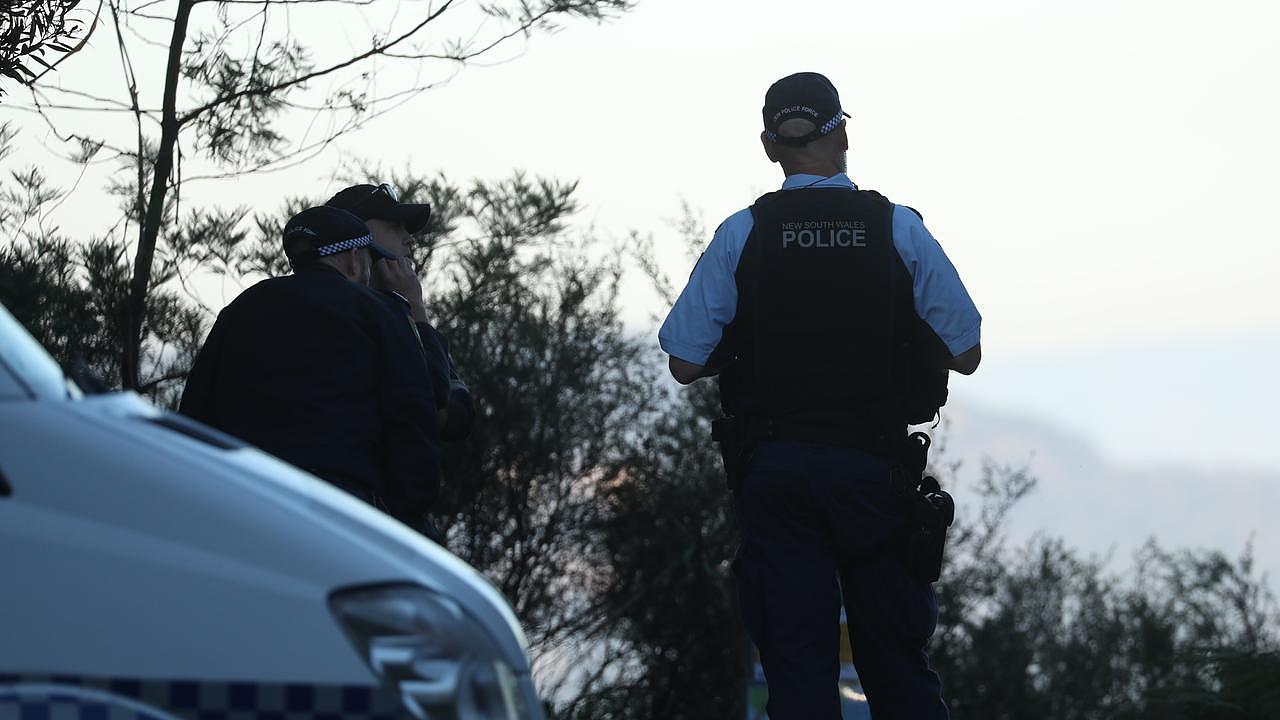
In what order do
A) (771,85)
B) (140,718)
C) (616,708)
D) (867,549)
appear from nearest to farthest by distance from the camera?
(140,718) < (867,549) < (771,85) < (616,708)

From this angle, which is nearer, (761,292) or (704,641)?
(761,292)

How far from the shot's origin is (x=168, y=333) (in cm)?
750

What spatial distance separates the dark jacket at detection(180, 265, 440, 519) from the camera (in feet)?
13.9

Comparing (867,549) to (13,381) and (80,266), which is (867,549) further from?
(80,266)

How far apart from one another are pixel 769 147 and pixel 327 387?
1.39 meters

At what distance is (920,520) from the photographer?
4176 millimetres

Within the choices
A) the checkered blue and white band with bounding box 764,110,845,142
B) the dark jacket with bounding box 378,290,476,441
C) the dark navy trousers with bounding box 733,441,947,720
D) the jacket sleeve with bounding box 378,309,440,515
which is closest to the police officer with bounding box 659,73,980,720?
the dark navy trousers with bounding box 733,441,947,720

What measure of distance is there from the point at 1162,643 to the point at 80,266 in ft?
44.8

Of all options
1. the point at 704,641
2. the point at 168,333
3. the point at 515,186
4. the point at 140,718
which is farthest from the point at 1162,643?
the point at 140,718

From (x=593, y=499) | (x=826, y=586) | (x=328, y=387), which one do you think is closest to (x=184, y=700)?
(x=328, y=387)

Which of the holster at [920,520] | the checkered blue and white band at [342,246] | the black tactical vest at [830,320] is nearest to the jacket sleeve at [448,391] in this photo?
the checkered blue and white band at [342,246]

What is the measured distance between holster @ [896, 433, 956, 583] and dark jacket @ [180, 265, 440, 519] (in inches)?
49.7

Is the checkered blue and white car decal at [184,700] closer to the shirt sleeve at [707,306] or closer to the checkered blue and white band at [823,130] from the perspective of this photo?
the shirt sleeve at [707,306]

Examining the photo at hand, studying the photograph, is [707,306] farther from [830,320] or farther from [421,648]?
[421,648]
